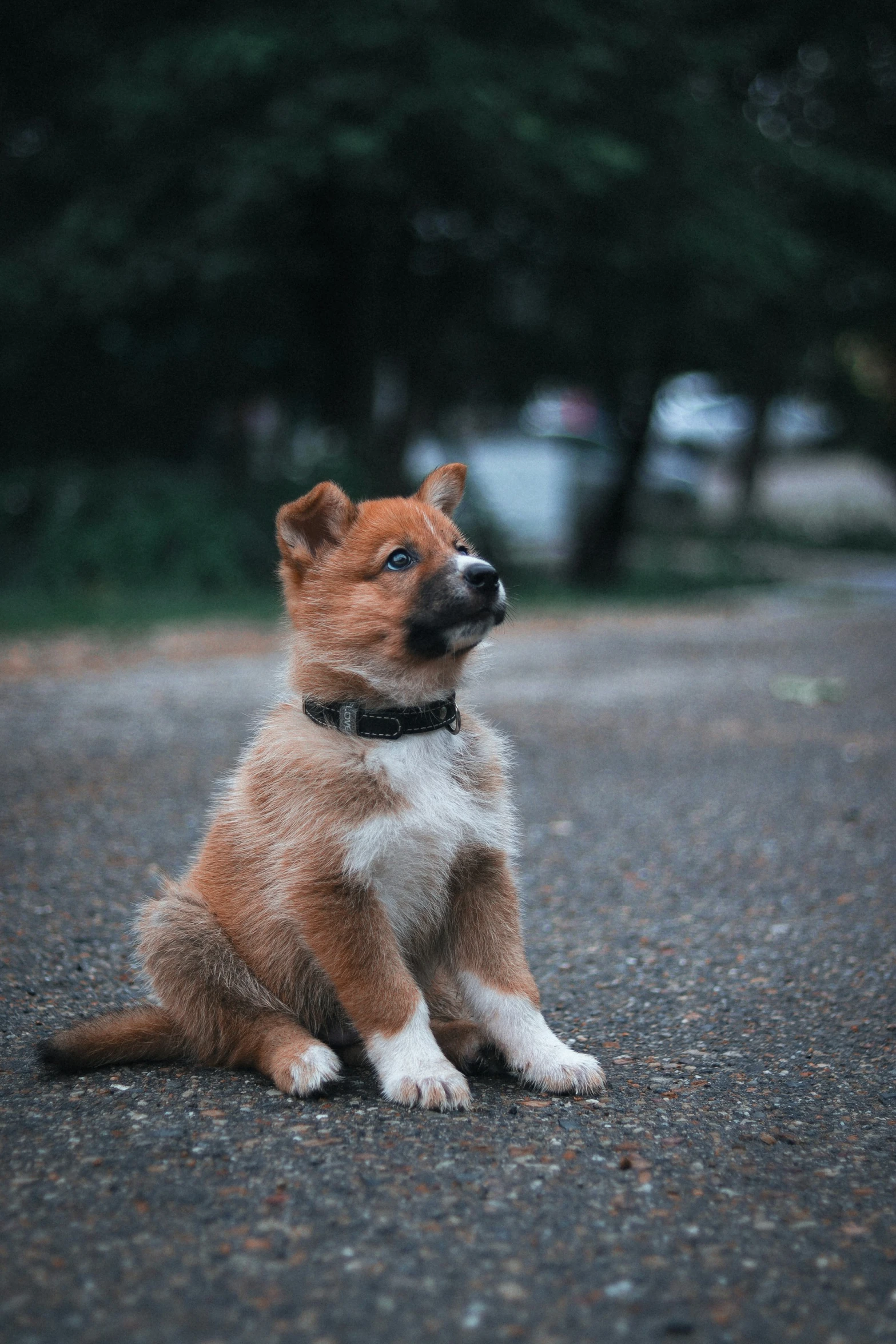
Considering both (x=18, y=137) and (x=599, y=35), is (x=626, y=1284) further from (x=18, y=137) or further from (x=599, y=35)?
(x=18, y=137)

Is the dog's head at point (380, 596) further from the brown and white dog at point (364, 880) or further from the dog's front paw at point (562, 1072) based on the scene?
the dog's front paw at point (562, 1072)

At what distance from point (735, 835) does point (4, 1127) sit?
409 cm

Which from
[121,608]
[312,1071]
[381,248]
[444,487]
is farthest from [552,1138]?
[381,248]

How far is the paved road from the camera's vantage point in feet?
7.44

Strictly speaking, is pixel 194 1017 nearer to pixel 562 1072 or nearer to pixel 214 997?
pixel 214 997

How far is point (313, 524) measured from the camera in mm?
3682


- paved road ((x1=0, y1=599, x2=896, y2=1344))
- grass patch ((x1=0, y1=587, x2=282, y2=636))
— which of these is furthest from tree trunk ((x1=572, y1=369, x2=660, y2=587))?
paved road ((x1=0, y1=599, x2=896, y2=1344))

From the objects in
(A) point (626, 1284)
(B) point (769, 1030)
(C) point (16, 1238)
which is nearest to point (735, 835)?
(B) point (769, 1030)

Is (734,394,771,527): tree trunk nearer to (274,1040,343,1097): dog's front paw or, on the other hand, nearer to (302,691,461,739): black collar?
(302,691,461,739): black collar

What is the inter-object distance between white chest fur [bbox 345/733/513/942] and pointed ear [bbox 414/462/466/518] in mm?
938

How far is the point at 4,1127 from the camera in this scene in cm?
296

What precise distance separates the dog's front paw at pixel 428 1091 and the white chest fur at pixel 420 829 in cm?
40

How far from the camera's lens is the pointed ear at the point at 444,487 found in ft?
13.1

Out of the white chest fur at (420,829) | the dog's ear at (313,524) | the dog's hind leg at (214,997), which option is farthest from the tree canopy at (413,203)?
the dog's hind leg at (214,997)
